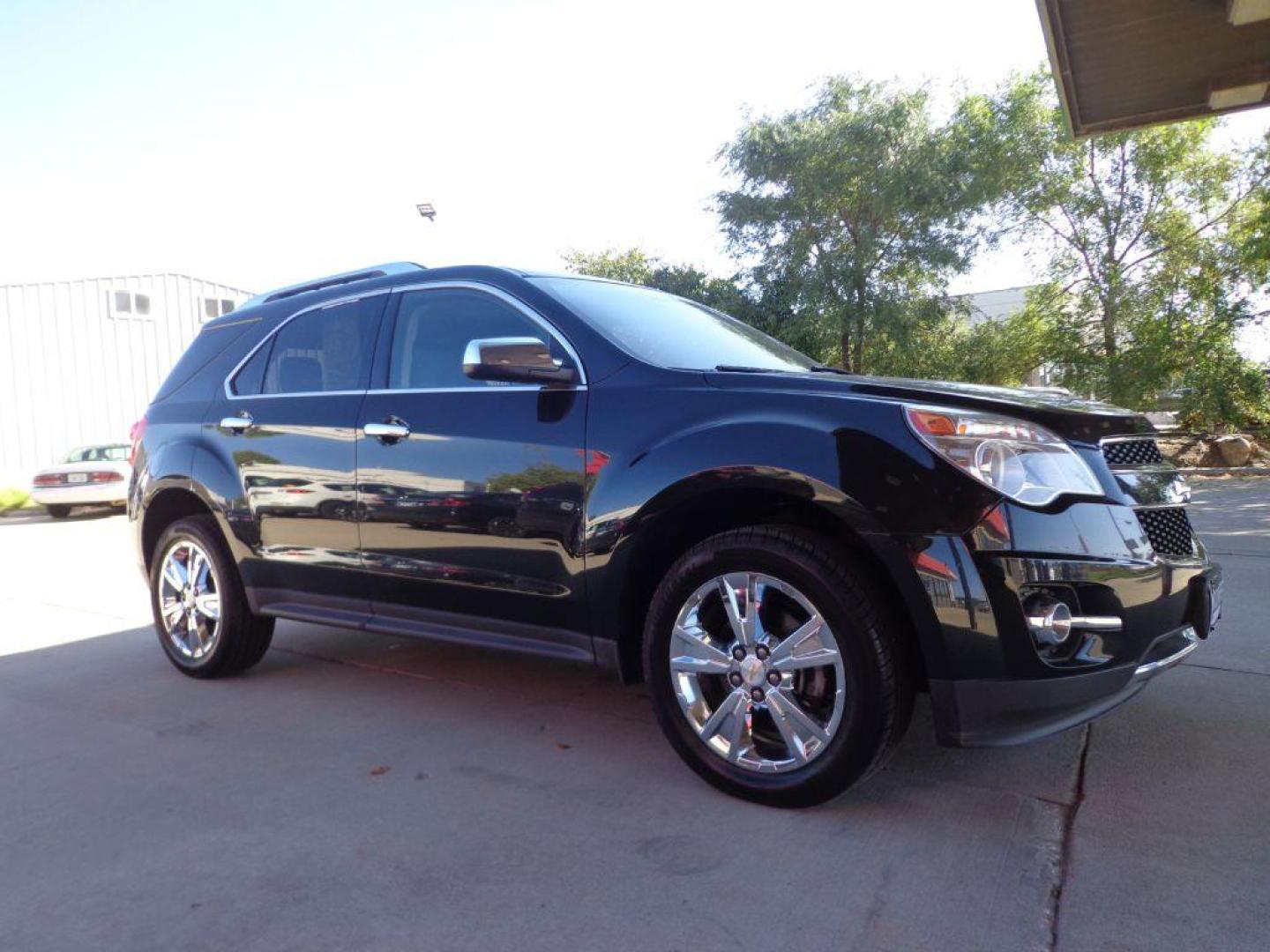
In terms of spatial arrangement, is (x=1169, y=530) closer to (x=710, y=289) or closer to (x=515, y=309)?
(x=515, y=309)

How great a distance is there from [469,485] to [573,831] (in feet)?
4.19

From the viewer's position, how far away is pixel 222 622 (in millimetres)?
4445

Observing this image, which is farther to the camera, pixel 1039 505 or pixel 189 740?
pixel 189 740

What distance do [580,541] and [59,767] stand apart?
2164 mm

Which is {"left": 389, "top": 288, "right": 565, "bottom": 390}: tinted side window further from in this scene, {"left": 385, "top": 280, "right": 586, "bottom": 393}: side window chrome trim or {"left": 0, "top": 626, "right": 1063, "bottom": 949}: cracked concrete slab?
{"left": 0, "top": 626, "right": 1063, "bottom": 949}: cracked concrete slab

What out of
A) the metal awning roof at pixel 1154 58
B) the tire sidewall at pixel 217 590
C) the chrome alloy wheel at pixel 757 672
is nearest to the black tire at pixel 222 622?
the tire sidewall at pixel 217 590

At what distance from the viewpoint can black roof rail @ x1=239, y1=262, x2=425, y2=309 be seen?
161 inches

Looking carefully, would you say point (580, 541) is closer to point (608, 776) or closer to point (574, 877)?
point (608, 776)

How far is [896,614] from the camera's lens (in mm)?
2674

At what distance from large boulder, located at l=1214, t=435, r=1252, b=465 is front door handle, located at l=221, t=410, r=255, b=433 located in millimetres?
17124

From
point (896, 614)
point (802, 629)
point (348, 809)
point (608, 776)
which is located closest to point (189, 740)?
point (348, 809)

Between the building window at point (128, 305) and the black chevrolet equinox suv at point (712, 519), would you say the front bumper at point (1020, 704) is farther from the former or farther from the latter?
the building window at point (128, 305)

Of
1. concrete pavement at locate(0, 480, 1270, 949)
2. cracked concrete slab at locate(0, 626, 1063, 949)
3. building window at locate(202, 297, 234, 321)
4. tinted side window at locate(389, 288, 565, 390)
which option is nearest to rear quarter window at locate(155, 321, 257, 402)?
tinted side window at locate(389, 288, 565, 390)

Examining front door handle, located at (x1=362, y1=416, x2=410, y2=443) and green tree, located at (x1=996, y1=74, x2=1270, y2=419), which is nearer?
front door handle, located at (x1=362, y1=416, x2=410, y2=443)
